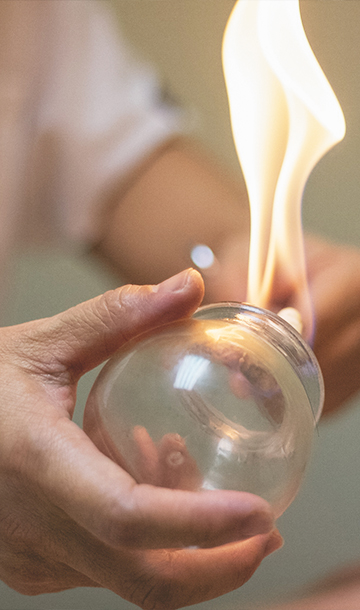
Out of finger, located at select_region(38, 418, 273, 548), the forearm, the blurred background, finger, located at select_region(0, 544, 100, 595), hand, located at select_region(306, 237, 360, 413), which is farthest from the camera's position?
the blurred background

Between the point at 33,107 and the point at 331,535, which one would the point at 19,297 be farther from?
the point at 331,535

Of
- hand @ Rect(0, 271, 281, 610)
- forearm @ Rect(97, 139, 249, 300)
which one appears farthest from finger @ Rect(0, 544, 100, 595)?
forearm @ Rect(97, 139, 249, 300)

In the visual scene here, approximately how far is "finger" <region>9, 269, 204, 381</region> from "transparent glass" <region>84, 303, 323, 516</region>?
0.06 feet

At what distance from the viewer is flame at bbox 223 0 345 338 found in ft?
1.39

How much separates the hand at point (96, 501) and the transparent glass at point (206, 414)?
0.02 m

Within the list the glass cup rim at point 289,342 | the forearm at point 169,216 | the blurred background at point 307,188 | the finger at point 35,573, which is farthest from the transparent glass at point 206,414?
the blurred background at point 307,188

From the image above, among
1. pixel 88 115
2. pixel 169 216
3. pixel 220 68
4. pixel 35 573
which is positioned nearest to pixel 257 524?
pixel 35 573

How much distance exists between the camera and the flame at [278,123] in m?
0.42

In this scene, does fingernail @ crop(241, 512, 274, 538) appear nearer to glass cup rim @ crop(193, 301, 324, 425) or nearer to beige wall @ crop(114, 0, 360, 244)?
glass cup rim @ crop(193, 301, 324, 425)

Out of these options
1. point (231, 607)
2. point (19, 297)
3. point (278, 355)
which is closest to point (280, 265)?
point (278, 355)

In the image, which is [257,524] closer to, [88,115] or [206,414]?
[206,414]

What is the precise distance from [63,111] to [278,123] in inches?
17.5

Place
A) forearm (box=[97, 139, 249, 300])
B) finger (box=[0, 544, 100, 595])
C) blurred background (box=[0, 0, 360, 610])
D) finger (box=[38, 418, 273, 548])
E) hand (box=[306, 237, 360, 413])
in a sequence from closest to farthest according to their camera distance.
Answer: finger (box=[38, 418, 273, 548])
finger (box=[0, 544, 100, 595])
hand (box=[306, 237, 360, 413])
forearm (box=[97, 139, 249, 300])
blurred background (box=[0, 0, 360, 610])

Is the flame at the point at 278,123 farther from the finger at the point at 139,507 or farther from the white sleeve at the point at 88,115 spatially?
the white sleeve at the point at 88,115
